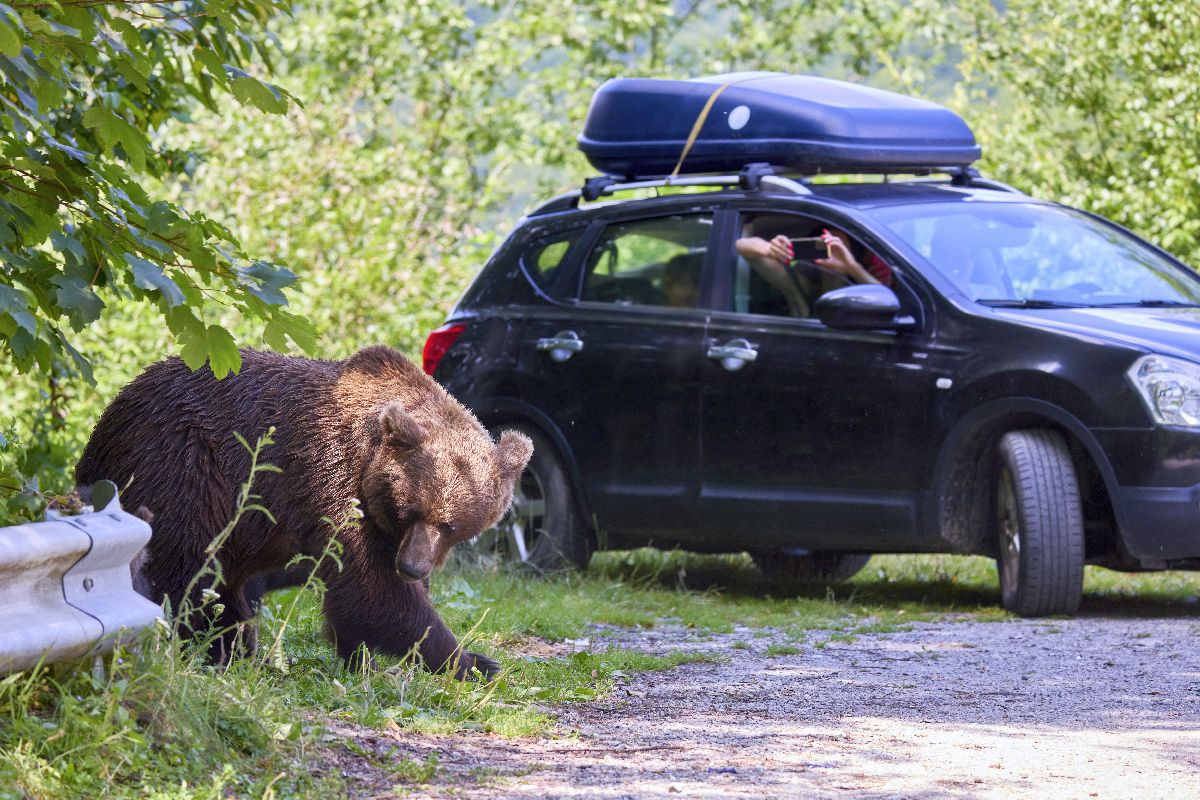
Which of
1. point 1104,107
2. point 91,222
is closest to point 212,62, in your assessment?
point 91,222

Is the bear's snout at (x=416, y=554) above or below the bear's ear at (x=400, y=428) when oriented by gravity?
below

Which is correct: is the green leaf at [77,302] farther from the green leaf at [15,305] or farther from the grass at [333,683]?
the grass at [333,683]

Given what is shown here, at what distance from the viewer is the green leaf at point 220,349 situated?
4.62 meters

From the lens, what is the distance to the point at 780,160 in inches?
356

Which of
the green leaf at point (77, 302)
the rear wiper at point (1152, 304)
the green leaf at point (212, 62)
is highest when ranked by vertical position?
the green leaf at point (212, 62)

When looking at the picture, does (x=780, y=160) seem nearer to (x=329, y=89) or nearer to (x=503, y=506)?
(x=503, y=506)

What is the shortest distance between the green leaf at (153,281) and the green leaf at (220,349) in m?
0.30

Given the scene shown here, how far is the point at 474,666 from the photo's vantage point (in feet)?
18.5

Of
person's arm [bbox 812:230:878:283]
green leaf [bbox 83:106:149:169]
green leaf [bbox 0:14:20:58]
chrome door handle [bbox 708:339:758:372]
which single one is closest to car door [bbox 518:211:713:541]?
chrome door handle [bbox 708:339:758:372]

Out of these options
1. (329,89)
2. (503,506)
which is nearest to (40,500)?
(503,506)

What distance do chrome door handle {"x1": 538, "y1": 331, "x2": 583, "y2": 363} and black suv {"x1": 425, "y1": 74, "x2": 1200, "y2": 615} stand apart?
1 centimetres

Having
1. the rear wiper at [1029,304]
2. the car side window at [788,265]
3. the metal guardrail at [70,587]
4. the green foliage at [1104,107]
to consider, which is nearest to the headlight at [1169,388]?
the rear wiper at [1029,304]

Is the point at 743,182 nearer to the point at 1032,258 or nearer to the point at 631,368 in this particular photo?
the point at 631,368

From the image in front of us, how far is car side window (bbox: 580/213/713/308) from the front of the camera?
9156 millimetres
